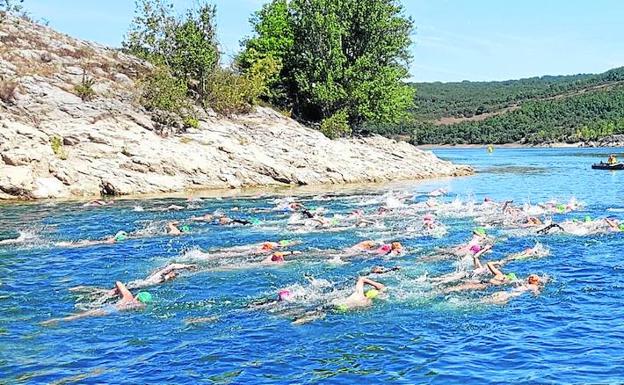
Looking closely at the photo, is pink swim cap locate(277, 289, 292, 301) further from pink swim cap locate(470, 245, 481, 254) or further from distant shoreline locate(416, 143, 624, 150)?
distant shoreline locate(416, 143, 624, 150)

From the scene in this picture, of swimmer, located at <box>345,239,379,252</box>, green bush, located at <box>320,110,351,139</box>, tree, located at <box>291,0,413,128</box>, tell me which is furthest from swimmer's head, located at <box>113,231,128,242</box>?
tree, located at <box>291,0,413,128</box>

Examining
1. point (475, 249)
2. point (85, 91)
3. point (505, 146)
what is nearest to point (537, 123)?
point (505, 146)

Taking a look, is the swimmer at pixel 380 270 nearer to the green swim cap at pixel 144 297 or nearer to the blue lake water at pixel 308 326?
the blue lake water at pixel 308 326

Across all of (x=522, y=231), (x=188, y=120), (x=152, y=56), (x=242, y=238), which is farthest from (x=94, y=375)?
(x=152, y=56)

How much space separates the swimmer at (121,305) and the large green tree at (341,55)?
4648 centimetres

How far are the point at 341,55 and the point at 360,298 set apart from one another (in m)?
48.5

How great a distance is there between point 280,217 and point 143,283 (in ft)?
44.0

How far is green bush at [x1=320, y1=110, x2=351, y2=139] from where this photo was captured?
59.1 meters

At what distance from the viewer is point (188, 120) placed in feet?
158

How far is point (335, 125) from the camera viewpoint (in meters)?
59.4

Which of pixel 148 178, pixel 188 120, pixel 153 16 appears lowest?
pixel 148 178

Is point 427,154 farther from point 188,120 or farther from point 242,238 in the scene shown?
point 242,238

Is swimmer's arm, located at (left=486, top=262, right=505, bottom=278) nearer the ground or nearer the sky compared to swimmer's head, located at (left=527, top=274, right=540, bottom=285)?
nearer the sky

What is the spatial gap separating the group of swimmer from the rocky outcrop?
11.7 meters
